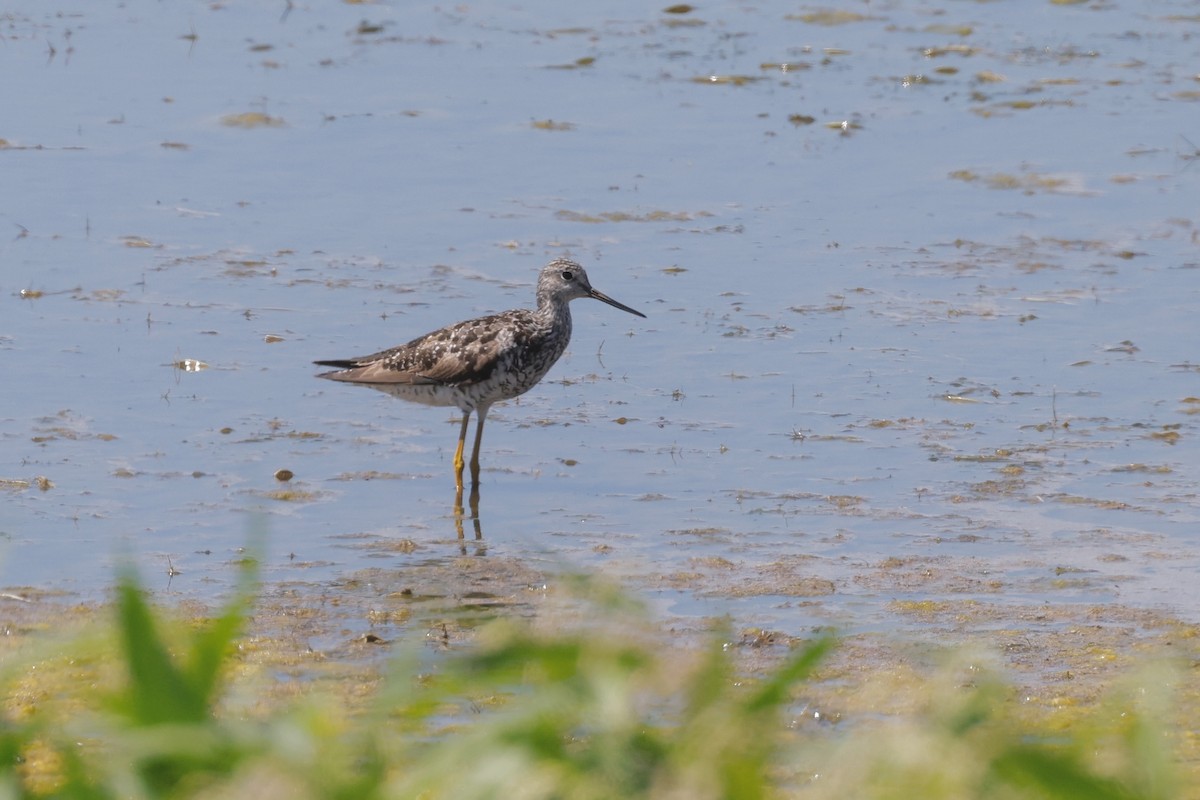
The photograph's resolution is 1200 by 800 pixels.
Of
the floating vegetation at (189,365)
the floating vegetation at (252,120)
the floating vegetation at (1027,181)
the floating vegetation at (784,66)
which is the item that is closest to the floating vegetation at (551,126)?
the floating vegetation at (252,120)

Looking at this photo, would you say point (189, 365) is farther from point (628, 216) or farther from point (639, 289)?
point (628, 216)

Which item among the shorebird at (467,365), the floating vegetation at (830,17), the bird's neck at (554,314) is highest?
the floating vegetation at (830,17)

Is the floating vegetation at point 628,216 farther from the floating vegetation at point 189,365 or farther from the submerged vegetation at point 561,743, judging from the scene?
the submerged vegetation at point 561,743

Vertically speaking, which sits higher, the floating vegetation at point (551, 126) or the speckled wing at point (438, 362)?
the floating vegetation at point (551, 126)

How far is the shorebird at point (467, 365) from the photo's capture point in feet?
34.6

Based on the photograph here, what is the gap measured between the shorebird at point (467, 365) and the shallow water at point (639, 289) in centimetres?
34

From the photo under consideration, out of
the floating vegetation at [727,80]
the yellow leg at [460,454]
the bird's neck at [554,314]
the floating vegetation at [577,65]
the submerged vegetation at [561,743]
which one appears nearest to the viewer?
the submerged vegetation at [561,743]

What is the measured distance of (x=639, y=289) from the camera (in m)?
13.3

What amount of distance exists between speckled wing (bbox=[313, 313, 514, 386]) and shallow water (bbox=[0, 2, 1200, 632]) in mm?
404

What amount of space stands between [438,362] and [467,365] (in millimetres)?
162

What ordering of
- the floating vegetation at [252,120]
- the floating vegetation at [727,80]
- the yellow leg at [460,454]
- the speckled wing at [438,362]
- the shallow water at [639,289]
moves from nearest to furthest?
the shallow water at [639,289]
the yellow leg at [460,454]
the speckled wing at [438,362]
the floating vegetation at [252,120]
the floating vegetation at [727,80]

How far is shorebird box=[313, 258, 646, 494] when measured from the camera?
34.6 ft

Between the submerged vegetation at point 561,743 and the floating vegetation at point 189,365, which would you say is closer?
the submerged vegetation at point 561,743

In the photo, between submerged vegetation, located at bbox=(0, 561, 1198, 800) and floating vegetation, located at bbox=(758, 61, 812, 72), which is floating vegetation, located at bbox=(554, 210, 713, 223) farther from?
submerged vegetation, located at bbox=(0, 561, 1198, 800)
